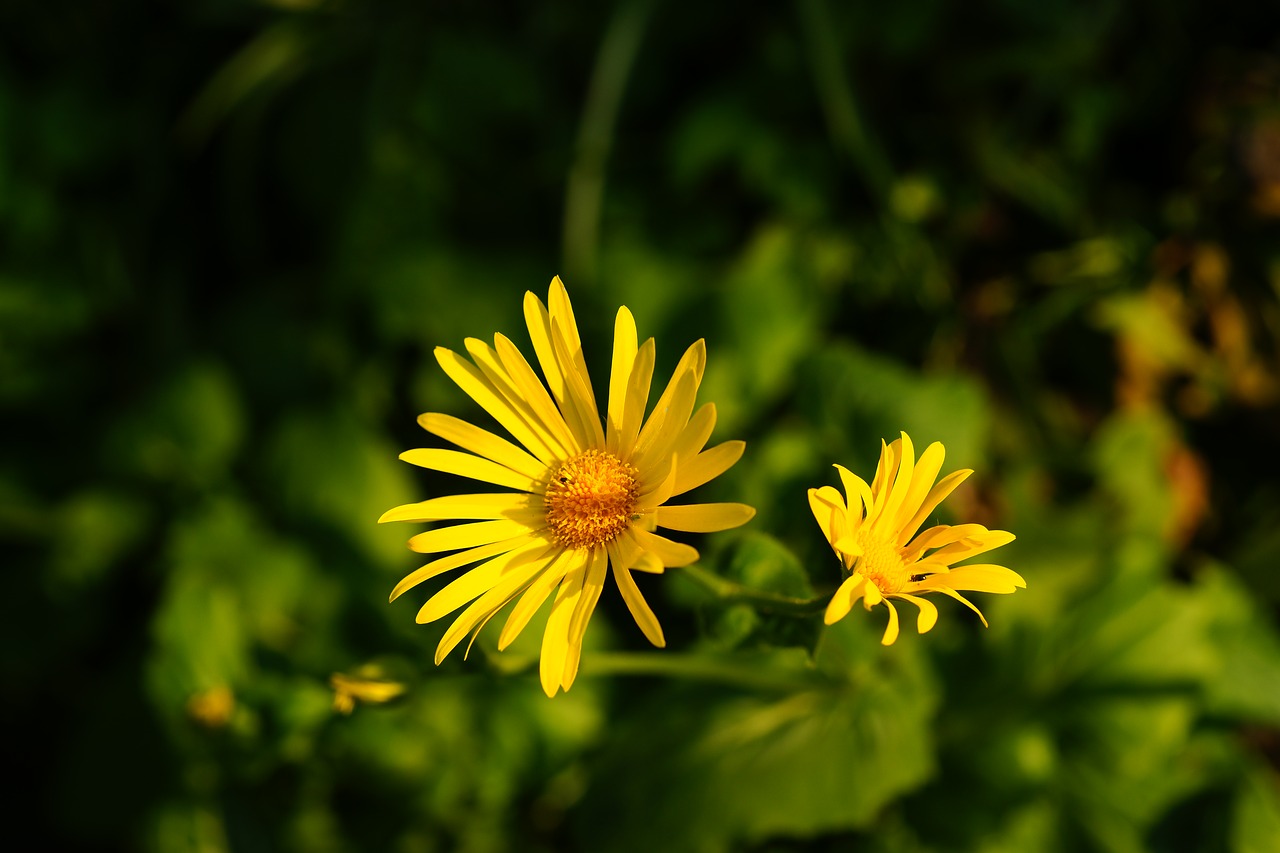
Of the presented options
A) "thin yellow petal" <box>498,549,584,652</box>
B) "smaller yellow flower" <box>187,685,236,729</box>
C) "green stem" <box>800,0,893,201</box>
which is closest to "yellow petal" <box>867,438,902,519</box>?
"thin yellow petal" <box>498,549,584,652</box>

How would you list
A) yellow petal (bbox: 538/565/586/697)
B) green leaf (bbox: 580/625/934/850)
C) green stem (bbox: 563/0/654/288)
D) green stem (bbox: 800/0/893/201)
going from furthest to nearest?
1. green stem (bbox: 563/0/654/288)
2. green stem (bbox: 800/0/893/201)
3. green leaf (bbox: 580/625/934/850)
4. yellow petal (bbox: 538/565/586/697)

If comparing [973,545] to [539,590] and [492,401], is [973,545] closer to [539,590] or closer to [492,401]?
[539,590]

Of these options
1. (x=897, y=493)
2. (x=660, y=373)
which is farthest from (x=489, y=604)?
(x=660, y=373)

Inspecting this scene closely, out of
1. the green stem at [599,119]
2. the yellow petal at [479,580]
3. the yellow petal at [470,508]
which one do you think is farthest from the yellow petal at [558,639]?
the green stem at [599,119]

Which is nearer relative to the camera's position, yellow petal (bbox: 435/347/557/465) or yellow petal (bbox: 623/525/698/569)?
yellow petal (bbox: 623/525/698/569)

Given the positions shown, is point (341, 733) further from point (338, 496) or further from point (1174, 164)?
point (1174, 164)

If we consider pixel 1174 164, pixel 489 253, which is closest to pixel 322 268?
pixel 489 253

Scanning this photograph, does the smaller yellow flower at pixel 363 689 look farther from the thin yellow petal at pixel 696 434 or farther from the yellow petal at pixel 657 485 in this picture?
the thin yellow petal at pixel 696 434

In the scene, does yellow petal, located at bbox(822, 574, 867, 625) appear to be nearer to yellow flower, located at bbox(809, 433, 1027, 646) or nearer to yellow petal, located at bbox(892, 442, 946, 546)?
yellow flower, located at bbox(809, 433, 1027, 646)
